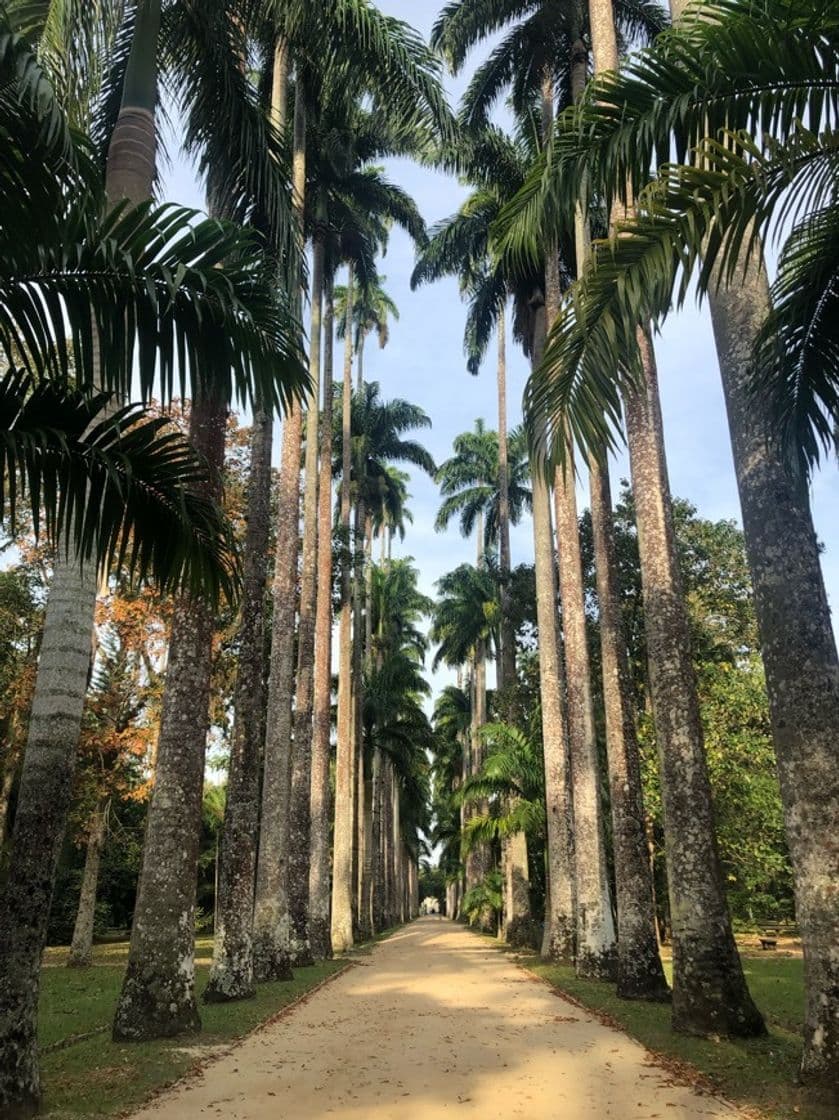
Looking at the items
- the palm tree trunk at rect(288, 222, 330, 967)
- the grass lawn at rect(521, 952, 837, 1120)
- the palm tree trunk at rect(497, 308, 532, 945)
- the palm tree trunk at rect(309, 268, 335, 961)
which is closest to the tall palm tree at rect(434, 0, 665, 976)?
the grass lawn at rect(521, 952, 837, 1120)

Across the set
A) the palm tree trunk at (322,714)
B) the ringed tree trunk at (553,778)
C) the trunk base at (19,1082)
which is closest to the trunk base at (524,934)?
the ringed tree trunk at (553,778)

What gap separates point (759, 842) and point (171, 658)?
16.4 m

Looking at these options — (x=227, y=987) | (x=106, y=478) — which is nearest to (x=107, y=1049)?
(x=227, y=987)

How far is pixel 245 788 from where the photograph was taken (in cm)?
1237

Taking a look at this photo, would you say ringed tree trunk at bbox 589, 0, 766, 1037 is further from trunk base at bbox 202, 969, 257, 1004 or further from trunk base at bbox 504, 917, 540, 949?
trunk base at bbox 504, 917, 540, 949

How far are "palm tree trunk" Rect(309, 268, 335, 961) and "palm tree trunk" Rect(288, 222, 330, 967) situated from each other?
18.6 inches

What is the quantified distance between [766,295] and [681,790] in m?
5.08

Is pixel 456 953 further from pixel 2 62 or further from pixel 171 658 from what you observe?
pixel 2 62

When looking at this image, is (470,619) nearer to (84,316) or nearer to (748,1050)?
(748,1050)

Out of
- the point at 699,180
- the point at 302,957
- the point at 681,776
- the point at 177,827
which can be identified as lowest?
the point at 302,957

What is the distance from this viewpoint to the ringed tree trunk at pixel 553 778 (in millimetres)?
17891

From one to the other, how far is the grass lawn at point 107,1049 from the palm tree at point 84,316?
933mm

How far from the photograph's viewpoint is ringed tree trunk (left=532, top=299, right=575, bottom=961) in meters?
17.9

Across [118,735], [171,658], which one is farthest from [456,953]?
[171,658]
